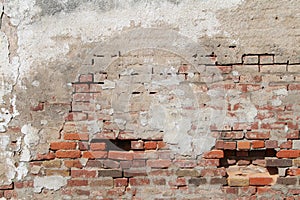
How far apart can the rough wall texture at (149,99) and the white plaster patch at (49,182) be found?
0.04ft

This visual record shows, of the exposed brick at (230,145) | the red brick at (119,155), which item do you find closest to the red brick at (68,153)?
the red brick at (119,155)

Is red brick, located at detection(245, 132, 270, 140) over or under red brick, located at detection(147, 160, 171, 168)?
over

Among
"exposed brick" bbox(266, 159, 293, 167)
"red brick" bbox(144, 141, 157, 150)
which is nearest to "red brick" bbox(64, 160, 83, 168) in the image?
"red brick" bbox(144, 141, 157, 150)

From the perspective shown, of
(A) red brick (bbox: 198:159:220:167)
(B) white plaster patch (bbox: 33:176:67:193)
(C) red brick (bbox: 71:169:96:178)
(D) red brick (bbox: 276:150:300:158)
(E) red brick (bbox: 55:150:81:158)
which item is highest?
Result: (D) red brick (bbox: 276:150:300:158)

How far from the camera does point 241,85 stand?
3.27 metres

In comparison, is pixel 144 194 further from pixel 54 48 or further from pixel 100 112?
pixel 54 48

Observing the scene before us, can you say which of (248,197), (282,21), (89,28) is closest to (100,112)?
(89,28)

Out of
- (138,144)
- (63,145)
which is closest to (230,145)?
(138,144)

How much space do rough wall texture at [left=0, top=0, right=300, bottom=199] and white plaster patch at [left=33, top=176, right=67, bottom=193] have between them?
1 centimetres

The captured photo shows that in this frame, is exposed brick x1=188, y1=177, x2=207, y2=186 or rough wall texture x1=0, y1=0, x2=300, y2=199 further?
exposed brick x1=188, y1=177, x2=207, y2=186

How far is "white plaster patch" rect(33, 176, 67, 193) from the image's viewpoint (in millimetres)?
3412

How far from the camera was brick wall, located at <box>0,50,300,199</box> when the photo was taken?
328cm

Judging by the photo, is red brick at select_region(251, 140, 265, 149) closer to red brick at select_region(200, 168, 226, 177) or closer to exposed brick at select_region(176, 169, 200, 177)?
red brick at select_region(200, 168, 226, 177)

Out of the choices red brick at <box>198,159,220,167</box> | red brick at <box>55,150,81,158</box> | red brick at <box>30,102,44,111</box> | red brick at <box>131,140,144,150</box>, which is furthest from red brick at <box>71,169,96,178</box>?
red brick at <box>198,159,220,167</box>
